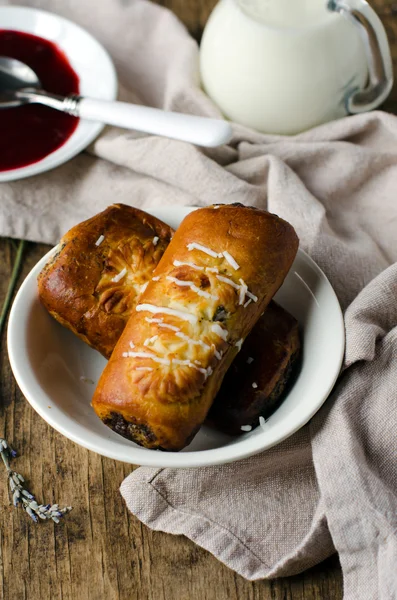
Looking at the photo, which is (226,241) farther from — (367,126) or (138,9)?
(138,9)

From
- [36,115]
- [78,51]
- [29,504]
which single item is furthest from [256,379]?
[78,51]

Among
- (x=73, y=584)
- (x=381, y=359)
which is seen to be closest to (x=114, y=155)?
(x=381, y=359)

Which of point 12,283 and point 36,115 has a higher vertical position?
point 36,115

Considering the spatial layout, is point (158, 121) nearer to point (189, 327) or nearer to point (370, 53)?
point (370, 53)

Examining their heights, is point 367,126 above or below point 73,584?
above

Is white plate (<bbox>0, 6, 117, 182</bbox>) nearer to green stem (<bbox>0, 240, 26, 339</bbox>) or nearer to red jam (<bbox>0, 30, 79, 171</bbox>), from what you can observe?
red jam (<bbox>0, 30, 79, 171</bbox>)

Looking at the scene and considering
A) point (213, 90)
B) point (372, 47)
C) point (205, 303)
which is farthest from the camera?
point (213, 90)

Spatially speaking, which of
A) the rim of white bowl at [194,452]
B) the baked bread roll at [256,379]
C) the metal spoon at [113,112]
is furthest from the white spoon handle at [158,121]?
the rim of white bowl at [194,452]
